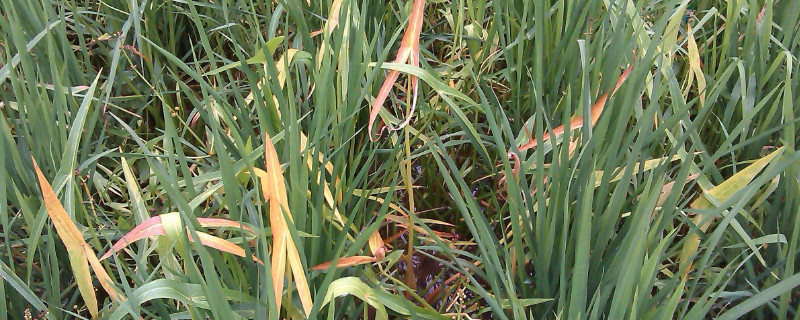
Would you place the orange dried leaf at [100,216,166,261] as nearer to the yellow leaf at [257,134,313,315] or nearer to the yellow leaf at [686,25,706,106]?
the yellow leaf at [257,134,313,315]

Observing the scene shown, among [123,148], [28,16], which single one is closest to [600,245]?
[123,148]

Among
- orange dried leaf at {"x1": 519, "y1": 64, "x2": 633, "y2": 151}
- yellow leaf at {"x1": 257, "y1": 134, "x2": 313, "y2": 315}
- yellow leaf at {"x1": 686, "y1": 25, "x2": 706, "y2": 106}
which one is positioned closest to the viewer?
yellow leaf at {"x1": 257, "y1": 134, "x2": 313, "y2": 315}

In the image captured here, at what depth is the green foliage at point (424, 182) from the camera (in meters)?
0.66

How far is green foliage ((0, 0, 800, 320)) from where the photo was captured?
66 centimetres

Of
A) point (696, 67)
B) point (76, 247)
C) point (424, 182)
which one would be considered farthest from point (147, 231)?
point (696, 67)

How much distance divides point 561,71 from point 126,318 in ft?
1.86

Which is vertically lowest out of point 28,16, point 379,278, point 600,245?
point 379,278

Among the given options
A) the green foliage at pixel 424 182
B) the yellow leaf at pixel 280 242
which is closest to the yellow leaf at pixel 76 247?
the green foliage at pixel 424 182

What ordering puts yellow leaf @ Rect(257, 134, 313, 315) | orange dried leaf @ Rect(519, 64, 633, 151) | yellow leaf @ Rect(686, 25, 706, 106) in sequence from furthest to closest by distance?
yellow leaf @ Rect(686, 25, 706, 106)
orange dried leaf @ Rect(519, 64, 633, 151)
yellow leaf @ Rect(257, 134, 313, 315)

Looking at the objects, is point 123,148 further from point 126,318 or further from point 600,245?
point 600,245

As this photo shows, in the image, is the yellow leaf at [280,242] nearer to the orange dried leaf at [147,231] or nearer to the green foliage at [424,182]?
the green foliage at [424,182]

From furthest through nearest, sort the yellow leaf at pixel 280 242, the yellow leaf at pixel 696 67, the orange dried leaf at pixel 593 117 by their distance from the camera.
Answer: the yellow leaf at pixel 696 67
the orange dried leaf at pixel 593 117
the yellow leaf at pixel 280 242

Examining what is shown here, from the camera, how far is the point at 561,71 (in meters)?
0.92

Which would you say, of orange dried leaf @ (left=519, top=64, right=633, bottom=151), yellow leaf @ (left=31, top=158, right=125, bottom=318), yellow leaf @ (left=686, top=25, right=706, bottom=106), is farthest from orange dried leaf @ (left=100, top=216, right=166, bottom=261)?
yellow leaf @ (left=686, top=25, right=706, bottom=106)
